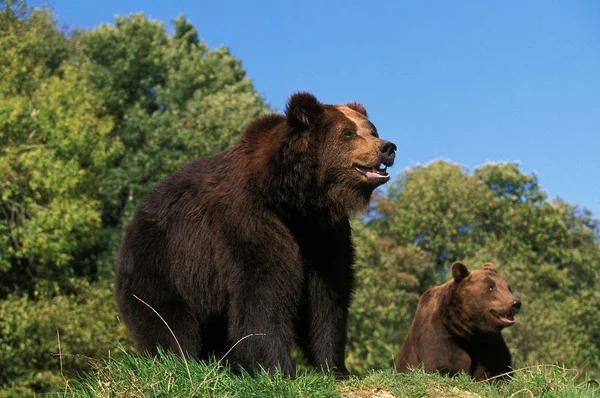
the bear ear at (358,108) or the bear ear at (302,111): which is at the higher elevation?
the bear ear at (358,108)

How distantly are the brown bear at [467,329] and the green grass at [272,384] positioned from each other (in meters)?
3.50

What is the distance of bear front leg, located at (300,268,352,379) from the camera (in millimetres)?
6320

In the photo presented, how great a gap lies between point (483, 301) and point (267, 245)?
16.0 feet

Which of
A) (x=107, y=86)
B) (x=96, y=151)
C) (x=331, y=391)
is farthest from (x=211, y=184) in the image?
(x=107, y=86)

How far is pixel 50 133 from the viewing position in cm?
3086

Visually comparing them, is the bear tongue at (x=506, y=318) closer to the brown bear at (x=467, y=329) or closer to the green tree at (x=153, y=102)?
the brown bear at (x=467, y=329)

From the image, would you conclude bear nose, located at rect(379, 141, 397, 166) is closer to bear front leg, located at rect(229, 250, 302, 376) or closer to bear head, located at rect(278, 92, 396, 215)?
bear head, located at rect(278, 92, 396, 215)

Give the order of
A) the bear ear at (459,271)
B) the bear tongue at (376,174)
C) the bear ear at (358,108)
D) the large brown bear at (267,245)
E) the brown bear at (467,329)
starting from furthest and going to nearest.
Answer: the bear ear at (459,271)
the brown bear at (467,329)
the bear ear at (358,108)
the bear tongue at (376,174)
the large brown bear at (267,245)

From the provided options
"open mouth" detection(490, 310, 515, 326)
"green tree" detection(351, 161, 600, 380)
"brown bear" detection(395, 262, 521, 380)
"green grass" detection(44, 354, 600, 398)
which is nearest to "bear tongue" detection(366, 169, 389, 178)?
"green grass" detection(44, 354, 600, 398)

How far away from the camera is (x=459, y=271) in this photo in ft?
34.3

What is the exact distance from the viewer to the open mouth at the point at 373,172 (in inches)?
250

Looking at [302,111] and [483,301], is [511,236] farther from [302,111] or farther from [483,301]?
[302,111]

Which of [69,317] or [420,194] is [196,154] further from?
[420,194]

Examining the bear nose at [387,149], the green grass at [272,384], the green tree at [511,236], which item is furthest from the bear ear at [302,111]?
the green tree at [511,236]
